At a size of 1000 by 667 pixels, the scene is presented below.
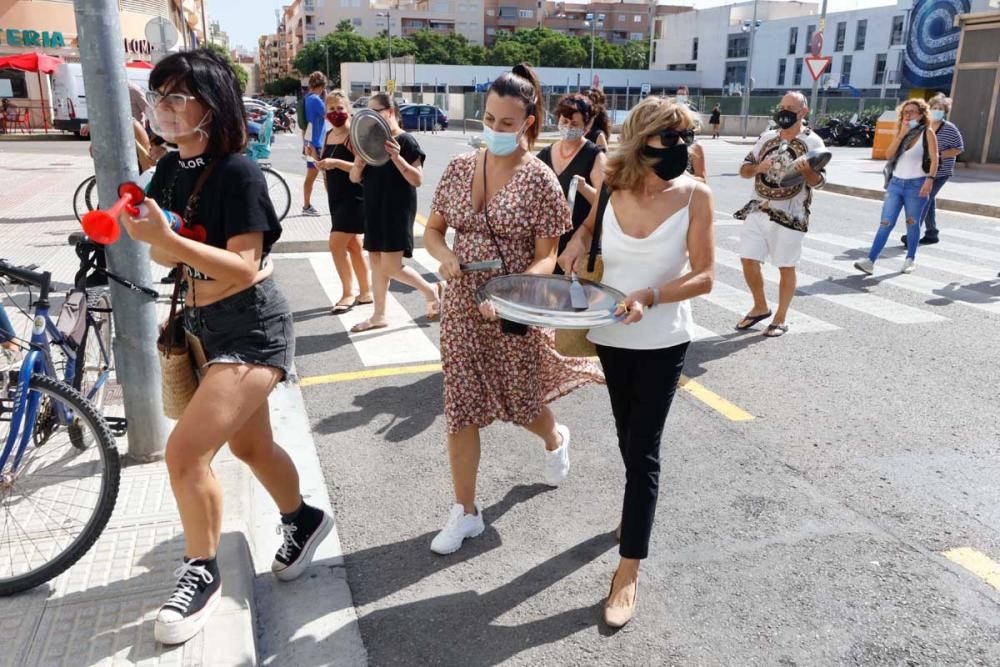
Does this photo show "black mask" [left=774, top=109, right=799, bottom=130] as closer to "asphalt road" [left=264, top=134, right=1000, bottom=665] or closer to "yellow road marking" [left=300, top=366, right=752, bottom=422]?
"asphalt road" [left=264, top=134, right=1000, bottom=665]

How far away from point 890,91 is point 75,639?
270 ft

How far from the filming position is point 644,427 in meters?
3.03

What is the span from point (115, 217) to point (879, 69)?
3302 inches

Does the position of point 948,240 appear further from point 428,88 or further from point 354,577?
point 428,88

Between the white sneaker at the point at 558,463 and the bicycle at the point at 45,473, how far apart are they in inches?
73.6

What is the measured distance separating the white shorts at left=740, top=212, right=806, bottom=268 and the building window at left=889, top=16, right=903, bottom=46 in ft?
253

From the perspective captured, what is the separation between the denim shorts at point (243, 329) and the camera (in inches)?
107

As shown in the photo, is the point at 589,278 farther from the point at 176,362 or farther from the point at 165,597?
the point at 165,597

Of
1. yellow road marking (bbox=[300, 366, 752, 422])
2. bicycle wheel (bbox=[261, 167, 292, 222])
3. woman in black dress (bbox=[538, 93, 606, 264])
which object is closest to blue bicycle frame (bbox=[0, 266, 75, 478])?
yellow road marking (bbox=[300, 366, 752, 422])

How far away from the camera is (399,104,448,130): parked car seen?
134 feet

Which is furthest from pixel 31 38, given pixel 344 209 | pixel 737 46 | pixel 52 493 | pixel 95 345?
pixel 737 46

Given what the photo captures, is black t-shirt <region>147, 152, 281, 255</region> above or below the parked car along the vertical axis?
above

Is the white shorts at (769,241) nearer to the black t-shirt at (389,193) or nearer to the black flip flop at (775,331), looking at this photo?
the black flip flop at (775,331)

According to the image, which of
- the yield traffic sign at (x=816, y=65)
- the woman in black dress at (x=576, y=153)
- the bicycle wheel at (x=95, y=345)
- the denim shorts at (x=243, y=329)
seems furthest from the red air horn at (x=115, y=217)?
the yield traffic sign at (x=816, y=65)
